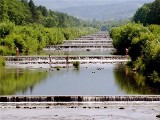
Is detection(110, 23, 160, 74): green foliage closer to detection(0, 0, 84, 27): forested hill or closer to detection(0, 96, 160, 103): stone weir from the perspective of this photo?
detection(0, 96, 160, 103): stone weir

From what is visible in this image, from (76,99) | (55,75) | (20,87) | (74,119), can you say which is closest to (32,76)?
(55,75)

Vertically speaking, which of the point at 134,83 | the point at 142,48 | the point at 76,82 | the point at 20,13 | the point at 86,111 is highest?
the point at 20,13

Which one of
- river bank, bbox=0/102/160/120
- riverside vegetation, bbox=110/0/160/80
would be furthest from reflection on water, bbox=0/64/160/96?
river bank, bbox=0/102/160/120

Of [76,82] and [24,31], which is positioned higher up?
[24,31]

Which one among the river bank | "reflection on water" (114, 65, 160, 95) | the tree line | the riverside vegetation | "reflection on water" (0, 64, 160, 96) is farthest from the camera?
the tree line

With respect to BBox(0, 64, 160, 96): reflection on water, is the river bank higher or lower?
lower

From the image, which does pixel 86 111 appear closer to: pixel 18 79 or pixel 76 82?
pixel 76 82

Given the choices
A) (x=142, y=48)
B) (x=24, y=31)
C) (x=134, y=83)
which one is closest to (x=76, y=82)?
(x=134, y=83)
